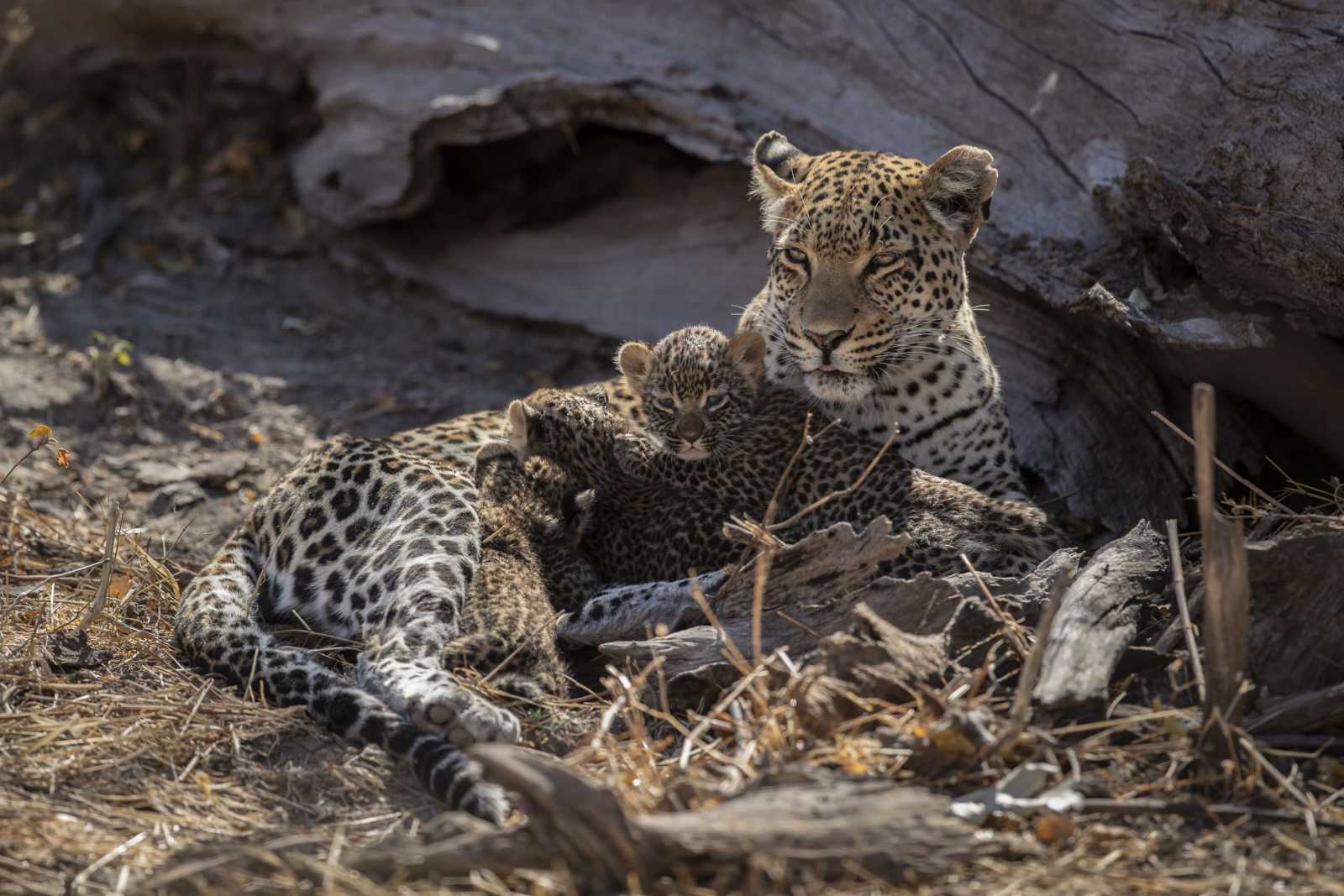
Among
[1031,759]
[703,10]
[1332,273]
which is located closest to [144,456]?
[703,10]

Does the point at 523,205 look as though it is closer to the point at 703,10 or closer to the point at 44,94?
the point at 703,10

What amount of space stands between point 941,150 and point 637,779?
5.04 m

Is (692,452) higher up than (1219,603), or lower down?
lower down

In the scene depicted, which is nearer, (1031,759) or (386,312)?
(1031,759)

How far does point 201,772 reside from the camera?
5.22 metres

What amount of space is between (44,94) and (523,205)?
4.93m

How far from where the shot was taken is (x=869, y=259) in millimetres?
6738

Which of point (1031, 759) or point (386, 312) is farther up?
point (1031, 759)

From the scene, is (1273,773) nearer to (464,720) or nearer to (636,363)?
(464,720)

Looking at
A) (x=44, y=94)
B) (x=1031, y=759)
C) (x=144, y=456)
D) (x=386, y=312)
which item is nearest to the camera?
(x=1031, y=759)

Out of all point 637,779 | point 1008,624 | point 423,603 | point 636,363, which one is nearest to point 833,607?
point 1008,624

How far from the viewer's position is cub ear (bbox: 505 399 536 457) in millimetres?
6882

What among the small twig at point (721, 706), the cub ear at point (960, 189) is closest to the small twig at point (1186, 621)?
the small twig at point (721, 706)

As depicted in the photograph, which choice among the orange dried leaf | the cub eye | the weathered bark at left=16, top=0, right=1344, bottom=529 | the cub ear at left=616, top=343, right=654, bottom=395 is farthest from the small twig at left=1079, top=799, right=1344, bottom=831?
the cub ear at left=616, top=343, right=654, bottom=395
